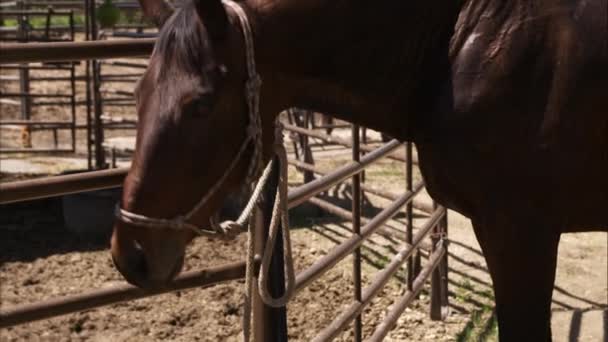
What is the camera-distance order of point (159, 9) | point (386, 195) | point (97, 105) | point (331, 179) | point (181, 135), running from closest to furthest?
1. point (181, 135)
2. point (159, 9)
3. point (331, 179)
4. point (386, 195)
5. point (97, 105)

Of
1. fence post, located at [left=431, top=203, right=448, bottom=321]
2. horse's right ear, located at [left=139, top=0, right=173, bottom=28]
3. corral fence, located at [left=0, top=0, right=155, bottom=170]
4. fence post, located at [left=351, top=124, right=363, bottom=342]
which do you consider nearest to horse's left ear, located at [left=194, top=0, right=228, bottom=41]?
horse's right ear, located at [left=139, top=0, right=173, bottom=28]

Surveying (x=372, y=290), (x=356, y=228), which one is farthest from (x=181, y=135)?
(x=372, y=290)

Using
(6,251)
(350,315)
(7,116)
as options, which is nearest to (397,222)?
(6,251)

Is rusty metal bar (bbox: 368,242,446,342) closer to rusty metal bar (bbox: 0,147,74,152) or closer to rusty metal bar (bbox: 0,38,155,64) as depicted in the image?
rusty metal bar (bbox: 0,38,155,64)

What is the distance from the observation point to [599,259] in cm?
579

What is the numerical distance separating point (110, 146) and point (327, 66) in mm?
6469

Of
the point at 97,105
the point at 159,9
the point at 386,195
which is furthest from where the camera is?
the point at 97,105

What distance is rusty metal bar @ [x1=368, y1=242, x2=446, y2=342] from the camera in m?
3.80

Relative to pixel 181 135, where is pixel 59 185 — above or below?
below

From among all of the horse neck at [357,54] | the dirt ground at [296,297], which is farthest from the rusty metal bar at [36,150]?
the horse neck at [357,54]

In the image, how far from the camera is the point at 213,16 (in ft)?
6.25

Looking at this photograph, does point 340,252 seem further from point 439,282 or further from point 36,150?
point 36,150

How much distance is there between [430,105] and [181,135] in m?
0.65

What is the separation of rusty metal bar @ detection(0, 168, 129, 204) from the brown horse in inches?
12.0
